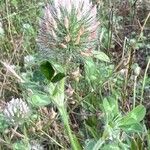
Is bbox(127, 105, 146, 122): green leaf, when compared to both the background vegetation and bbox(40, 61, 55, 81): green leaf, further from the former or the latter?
bbox(40, 61, 55, 81): green leaf

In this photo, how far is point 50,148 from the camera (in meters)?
1.80

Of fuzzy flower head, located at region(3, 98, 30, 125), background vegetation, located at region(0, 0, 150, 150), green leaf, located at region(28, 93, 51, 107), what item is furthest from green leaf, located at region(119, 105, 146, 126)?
fuzzy flower head, located at region(3, 98, 30, 125)

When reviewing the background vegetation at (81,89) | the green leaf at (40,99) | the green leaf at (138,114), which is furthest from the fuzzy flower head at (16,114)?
the green leaf at (138,114)

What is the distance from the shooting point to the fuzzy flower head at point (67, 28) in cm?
105

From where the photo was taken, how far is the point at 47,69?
97cm

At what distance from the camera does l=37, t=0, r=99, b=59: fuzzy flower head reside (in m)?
1.05

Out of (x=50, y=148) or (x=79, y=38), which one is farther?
(x=50, y=148)

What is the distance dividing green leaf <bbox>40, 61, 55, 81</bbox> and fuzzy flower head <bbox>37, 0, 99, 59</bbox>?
0.11 m

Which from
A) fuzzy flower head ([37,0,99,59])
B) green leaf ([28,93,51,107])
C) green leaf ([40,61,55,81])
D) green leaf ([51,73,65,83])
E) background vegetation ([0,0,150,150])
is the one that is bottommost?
background vegetation ([0,0,150,150])

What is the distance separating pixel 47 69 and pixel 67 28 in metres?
0.13

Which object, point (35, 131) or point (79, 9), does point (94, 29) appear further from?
point (35, 131)

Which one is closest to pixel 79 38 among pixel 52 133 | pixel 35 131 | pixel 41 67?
pixel 41 67

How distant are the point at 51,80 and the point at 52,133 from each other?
801 mm

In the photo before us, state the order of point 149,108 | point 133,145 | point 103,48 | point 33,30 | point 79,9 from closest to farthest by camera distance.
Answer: point 79,9, point 133,145, point 149,108, point 103,48, point 33,30
